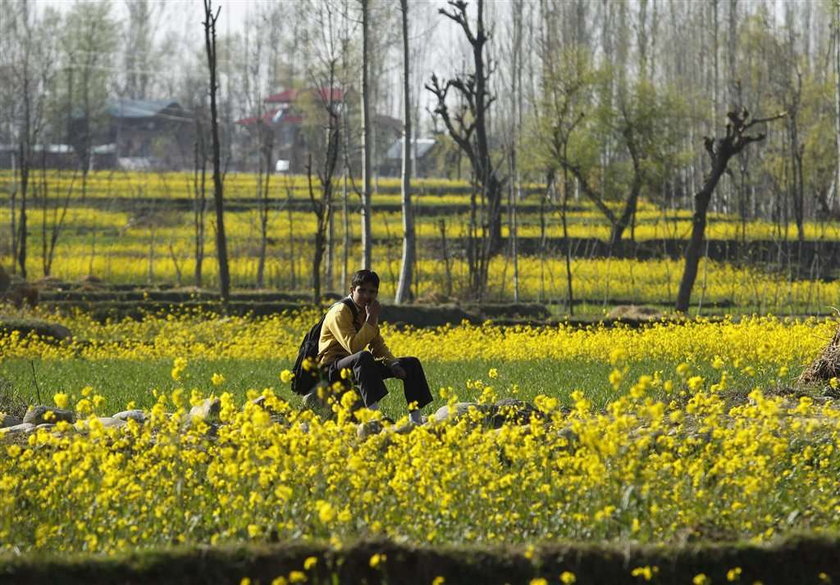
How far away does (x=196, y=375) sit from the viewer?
52.0 ft

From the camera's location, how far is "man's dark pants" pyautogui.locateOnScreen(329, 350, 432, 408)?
35.2ft

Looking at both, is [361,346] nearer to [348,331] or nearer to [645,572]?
[348,331]

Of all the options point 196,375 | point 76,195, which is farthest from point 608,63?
point 196,375

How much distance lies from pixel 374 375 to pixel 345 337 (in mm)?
425

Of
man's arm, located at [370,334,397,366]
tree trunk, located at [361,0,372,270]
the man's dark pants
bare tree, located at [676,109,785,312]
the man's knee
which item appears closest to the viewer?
the man's dark pants

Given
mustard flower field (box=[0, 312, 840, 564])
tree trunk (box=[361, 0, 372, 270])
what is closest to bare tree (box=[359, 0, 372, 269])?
tree trunk (box=[361, 0, 372, 270])

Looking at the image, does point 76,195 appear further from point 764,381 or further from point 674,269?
point 764,381

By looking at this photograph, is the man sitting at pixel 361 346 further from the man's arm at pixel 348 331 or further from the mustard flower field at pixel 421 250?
the mustard flower field at pixel 421 250

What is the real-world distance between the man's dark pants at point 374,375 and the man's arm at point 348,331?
106mm

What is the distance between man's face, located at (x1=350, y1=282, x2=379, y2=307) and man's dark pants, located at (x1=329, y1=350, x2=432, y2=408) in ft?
1.38

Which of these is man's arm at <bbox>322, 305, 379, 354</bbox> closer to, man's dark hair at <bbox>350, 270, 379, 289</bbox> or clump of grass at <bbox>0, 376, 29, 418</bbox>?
man's dark hair at <bbox>350, 270, 379, 289</bbox>

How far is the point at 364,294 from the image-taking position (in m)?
11.0

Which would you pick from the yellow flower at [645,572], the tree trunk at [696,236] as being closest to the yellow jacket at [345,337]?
the yellow flower at [645,572]

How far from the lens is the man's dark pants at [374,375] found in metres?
10.7
